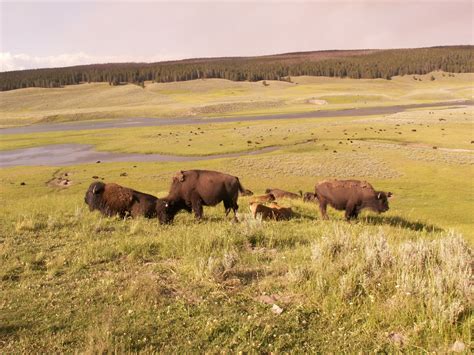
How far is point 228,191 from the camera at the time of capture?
12727 mm

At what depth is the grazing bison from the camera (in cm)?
1459

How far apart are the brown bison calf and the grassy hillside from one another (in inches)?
2763

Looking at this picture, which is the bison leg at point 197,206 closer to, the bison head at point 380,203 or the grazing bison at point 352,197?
the grazing bison at point 352,197

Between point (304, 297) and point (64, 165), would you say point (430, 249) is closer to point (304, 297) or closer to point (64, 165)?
point (304, 297)

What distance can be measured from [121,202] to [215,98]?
101792mm

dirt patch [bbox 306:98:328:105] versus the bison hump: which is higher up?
dirt patch [bbox 306:98:328:105]

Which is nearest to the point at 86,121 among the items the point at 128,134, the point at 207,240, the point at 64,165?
the point at 128,134

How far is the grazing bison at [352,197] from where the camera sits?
14594 mm

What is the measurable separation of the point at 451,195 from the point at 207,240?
20425mm

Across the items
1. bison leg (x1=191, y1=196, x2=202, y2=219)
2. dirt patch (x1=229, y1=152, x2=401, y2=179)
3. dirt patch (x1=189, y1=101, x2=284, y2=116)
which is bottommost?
dirt patch (x1=229, y1=152, x2=401, y2=179)

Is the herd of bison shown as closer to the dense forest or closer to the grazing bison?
the grazing bison

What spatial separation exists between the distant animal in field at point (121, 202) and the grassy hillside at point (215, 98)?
230ft

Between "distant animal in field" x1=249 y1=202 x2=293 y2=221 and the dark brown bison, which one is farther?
"distant animal in field" x1=249 y1=202 x2=293 y2=221

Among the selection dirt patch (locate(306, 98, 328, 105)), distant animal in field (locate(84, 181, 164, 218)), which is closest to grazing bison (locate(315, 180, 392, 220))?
distant animal in field (locate(84, 181, 164, 218))
